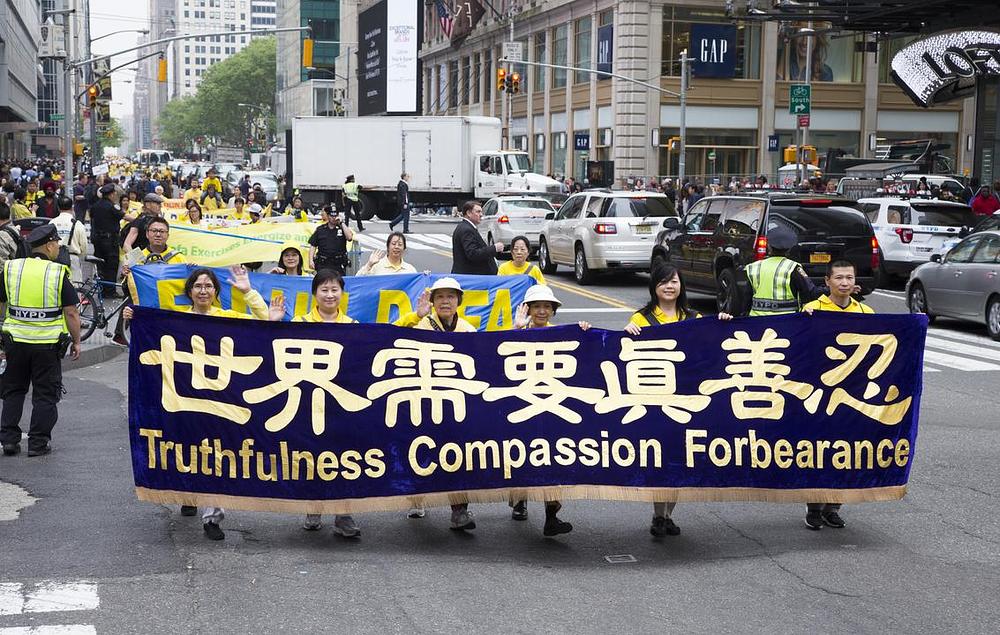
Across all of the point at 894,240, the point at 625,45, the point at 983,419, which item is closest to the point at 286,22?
the point at 625,45

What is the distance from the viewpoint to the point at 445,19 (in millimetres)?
77250

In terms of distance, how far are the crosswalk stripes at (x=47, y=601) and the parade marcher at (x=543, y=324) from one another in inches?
99.2

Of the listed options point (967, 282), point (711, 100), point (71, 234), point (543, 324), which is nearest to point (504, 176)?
point (711, 100)

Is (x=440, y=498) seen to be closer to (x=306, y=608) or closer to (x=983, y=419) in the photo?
(x=306, y=608)

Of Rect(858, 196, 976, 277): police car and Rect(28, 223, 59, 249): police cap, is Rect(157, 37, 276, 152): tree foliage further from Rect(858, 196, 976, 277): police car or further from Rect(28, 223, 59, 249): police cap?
Rect(28, 223, 59, 249): police cap

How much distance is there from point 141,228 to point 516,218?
15.2m

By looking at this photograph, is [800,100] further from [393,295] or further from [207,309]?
[207,309]

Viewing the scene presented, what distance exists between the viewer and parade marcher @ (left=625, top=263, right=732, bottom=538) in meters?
7.62

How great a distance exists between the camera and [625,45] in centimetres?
5150

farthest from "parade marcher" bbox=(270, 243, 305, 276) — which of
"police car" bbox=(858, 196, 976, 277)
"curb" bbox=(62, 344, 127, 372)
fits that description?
"police car" bbox=(858, 196, 976, 277)

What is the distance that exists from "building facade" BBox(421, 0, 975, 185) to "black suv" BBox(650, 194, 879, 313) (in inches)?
1183

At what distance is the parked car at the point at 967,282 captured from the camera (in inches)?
690

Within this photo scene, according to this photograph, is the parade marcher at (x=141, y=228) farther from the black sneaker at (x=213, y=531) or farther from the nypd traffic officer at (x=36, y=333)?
the black sneaker at (x=213, y=531)

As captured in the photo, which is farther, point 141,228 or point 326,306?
point 141,228
